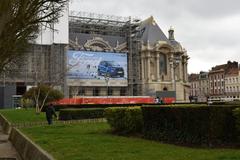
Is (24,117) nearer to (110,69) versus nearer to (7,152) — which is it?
(7,152)

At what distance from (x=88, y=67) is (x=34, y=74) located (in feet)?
46.6

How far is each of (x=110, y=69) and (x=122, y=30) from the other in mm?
16338

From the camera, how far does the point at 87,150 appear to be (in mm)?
11250

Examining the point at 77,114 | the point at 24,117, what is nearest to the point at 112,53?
the point at 24,117

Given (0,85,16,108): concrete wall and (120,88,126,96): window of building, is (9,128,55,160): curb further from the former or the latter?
(120,88,126,96): window of building

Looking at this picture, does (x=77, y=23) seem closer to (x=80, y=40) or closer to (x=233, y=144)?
(x=80, y=40)

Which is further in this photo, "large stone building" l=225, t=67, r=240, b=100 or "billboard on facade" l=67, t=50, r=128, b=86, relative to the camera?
"large stone building" l=225, t=67, r=240, b=100

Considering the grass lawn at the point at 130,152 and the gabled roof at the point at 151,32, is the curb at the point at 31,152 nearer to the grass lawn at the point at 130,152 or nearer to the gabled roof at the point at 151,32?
the grass lawn at the point at 130,152

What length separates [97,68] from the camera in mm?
90312

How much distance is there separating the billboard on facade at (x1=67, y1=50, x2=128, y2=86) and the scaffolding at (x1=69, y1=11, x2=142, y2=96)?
369 cm

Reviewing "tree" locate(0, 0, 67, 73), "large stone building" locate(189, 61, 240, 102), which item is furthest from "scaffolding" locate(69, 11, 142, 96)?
"tree" locate(0, 0, 67, 73)

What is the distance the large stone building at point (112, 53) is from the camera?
7975 centimetres

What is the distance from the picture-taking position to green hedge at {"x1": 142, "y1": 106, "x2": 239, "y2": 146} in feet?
34.4

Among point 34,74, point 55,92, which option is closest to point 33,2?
point 55,92
